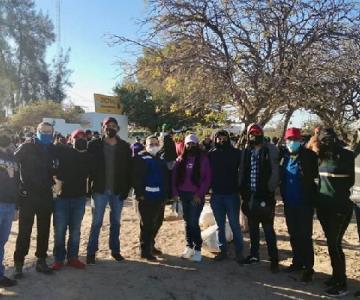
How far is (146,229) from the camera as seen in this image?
675 centimetres

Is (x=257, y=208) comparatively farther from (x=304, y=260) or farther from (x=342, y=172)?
(x=342, y=172)

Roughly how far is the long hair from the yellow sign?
3370 centimetres

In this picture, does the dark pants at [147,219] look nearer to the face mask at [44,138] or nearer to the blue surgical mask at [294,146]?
the face mask at [44,138]

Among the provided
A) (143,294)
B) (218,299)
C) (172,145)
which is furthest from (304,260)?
(172,145)

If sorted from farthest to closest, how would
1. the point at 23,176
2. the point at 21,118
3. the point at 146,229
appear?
the point at 21,118 → the point at 146,229 → the point at 23,176

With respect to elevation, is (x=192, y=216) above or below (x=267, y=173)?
below

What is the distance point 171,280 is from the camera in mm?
5949

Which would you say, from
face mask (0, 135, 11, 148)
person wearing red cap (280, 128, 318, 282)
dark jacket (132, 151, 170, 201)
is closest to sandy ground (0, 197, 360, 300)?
person wearing red cap (280, 128, 318, 282)

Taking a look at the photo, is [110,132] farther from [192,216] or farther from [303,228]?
[303,228]

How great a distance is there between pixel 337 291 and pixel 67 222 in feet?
11.7

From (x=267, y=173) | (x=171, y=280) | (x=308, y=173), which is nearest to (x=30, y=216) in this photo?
(x=171, y=280)

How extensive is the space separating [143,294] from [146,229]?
4.57 ft

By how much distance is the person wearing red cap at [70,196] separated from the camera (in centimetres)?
609

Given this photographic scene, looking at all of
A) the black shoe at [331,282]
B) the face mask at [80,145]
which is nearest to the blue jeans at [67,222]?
the face mask at [80,145]
